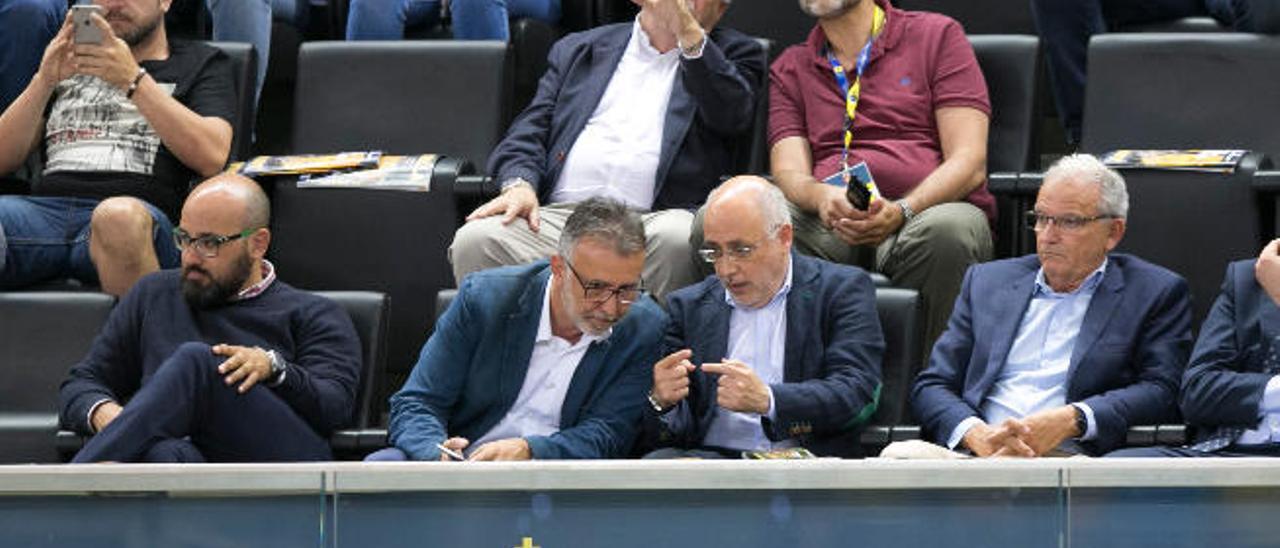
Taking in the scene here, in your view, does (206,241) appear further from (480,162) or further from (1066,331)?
(1066,331)

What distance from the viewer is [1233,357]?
3.48m

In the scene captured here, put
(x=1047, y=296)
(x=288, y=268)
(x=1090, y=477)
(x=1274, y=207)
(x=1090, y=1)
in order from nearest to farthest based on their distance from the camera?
1. (x=1090, y=477)
2. (x=1047, y=296)
3. (x=1274, y=207)
4. (x=288, y=268)
5. (x=1090, y=1)

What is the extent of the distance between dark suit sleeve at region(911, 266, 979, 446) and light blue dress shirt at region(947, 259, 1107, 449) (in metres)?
0.06

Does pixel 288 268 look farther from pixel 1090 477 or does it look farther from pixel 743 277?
pixel 1090 477

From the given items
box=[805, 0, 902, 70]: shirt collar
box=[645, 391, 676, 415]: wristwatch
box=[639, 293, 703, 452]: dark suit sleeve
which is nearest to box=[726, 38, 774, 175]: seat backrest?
box=[805, 0, 902, 70]: shirt collar

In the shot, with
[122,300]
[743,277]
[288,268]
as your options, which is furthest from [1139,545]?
[288,268]

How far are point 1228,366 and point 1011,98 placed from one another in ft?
3.26

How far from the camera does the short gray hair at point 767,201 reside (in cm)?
364

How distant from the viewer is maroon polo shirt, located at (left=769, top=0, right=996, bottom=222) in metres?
4.21

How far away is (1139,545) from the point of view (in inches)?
97.4

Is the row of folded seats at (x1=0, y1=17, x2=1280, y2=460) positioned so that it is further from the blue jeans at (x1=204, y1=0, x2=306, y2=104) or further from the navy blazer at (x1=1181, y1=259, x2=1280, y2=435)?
the navy blazer at (x1=1181, y1=259, x2=1280, y2=435)

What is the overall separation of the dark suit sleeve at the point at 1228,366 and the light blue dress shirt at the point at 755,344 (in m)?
0.64

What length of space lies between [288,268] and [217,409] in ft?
2.73

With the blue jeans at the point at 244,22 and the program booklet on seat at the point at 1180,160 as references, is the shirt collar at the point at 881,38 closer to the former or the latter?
the program booklet on seat at the point at 1180,160
